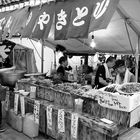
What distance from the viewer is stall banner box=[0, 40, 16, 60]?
30.1 ft

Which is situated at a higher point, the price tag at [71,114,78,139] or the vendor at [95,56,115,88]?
the vendor at [95,56,115,88]

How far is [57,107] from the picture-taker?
4.44 m

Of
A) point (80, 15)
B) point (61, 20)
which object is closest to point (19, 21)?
point (61, 20)

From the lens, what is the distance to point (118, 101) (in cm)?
323

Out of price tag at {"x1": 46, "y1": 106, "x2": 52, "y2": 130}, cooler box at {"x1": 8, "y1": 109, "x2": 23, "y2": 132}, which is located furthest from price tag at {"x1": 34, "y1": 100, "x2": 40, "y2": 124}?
cooler box at {"x1": 8, "y1": 109, "x2": 23, "y2": 132}

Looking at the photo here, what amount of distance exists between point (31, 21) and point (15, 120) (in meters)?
3.10

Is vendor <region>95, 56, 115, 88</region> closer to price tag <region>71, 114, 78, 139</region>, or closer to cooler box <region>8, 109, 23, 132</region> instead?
price tag <region>71, 114, 78, 139</region>

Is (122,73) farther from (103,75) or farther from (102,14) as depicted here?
(102,14)

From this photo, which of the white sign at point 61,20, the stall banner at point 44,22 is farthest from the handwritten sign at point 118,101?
the stall banner at point 44,22

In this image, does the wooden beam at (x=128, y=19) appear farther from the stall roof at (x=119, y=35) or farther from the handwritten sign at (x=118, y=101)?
the handwritten sign at (x=118, y=101)

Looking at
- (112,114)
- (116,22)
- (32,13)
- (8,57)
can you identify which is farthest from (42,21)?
(8,57)

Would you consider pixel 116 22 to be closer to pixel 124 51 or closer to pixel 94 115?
pixel 124 51

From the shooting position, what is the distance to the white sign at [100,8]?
3.35m

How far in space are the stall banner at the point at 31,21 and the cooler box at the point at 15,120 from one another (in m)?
2.49
